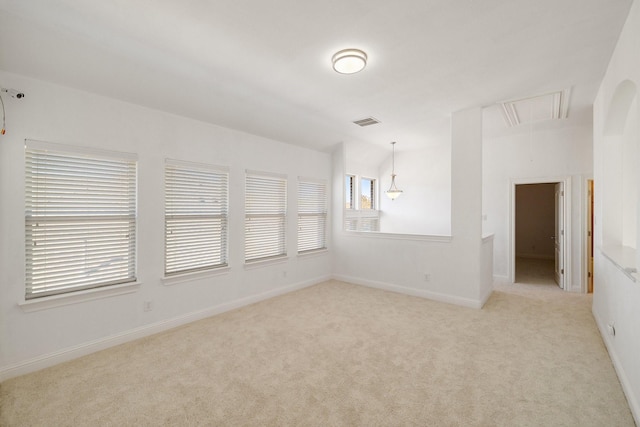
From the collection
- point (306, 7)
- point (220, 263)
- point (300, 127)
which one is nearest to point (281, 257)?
point (220, 263)

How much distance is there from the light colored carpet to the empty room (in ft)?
0.07

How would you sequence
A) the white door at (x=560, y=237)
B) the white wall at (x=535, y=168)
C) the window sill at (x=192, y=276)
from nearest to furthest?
the window sill at (x=192, y=276), the white wall at (x=535, y=168), the white door at (x=560, y=237)

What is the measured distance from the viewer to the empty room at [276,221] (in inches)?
84.8

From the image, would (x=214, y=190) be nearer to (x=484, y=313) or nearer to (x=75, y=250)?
(x=75, y=250)

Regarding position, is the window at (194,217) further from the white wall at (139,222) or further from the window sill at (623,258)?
the window sill at (623,258)

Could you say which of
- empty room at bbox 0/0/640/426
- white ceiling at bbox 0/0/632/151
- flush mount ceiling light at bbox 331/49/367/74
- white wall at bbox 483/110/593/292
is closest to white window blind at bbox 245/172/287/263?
empty room at bbox 0/0/640/426

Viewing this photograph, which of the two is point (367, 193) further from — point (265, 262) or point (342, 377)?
point (342, 377)

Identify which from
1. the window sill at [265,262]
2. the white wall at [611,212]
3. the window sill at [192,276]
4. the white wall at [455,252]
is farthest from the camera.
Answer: the window sill at [265,262]

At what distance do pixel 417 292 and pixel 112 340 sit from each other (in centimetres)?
408

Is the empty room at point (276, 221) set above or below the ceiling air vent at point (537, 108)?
below

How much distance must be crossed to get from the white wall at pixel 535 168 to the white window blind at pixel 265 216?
348cm

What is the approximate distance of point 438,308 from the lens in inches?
163

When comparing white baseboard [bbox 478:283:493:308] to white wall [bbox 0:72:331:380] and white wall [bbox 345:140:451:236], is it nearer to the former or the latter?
white wall [bbox 345:140:451:236]

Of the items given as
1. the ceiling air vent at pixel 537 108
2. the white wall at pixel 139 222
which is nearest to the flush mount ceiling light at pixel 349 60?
the white wall at pixel 139 222
